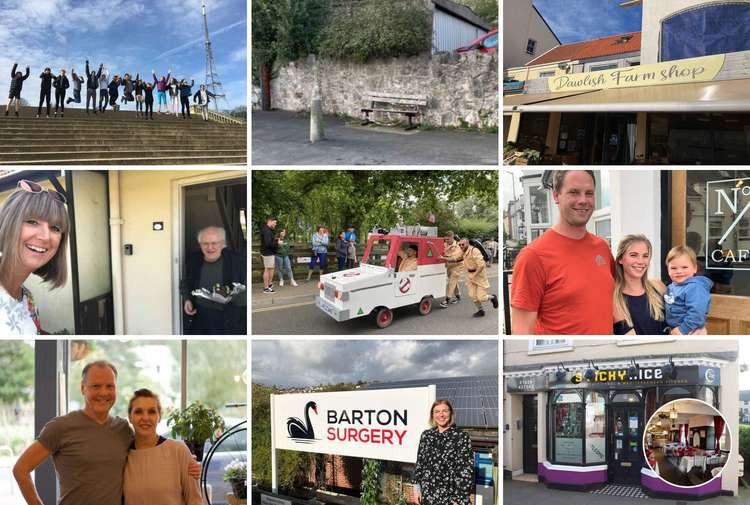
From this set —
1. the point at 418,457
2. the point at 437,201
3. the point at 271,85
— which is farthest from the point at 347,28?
the point at 418,457

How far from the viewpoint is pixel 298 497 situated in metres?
3.76

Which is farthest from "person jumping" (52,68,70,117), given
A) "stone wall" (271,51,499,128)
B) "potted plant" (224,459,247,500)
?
"potted plant" (224,459,247,500)

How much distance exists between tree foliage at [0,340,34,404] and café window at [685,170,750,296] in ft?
12.8

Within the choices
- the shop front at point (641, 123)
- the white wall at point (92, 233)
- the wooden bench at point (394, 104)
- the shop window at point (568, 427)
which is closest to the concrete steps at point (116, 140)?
the white wall at point (92, 233)

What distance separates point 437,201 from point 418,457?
1464mm

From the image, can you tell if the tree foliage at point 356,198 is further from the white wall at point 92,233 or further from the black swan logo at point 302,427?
the black swan logo at point 302,427

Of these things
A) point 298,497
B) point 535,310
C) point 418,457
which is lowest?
point 298,497

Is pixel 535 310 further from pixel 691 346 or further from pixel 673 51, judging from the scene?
pixel 673 51

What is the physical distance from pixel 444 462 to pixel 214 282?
1.68 metres

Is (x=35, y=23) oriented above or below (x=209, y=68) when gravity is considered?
above

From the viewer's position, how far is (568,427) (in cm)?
365

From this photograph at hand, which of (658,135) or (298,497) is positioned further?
(298,497)

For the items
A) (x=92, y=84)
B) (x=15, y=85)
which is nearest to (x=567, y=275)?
(x=92, y=84)

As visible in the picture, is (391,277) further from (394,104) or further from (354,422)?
(394,104)
